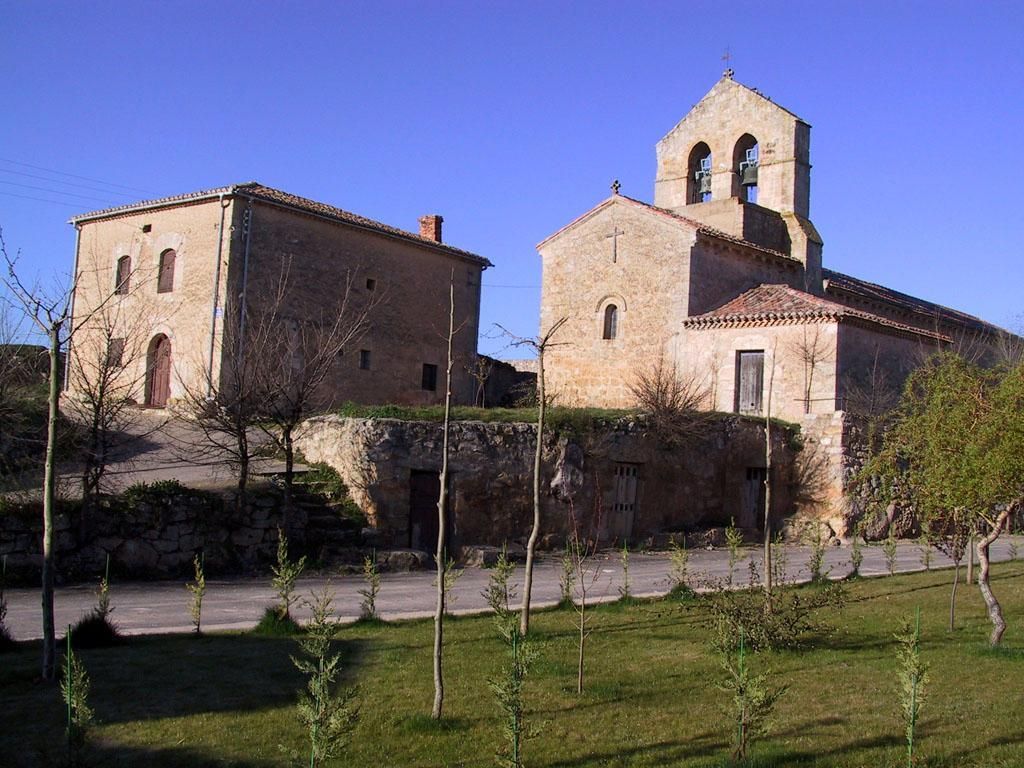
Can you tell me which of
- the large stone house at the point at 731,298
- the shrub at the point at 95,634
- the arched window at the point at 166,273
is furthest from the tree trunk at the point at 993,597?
the arched window at the point at 166,273

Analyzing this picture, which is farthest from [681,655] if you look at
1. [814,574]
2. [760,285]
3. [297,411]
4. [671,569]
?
[760,285]

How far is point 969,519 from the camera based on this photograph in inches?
415

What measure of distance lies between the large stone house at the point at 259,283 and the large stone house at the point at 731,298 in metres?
3.80

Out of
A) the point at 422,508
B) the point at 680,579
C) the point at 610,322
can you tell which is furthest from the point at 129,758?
the point at 610,322

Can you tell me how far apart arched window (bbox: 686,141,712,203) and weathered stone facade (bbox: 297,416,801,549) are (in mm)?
9265

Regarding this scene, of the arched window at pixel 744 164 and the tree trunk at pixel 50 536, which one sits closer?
the tree trunk at pixel 50 536

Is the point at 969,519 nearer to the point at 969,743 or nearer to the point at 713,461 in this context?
the point at 969,743

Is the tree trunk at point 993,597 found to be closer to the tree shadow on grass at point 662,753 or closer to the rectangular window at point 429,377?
the tree shadow on grass at point 662,753

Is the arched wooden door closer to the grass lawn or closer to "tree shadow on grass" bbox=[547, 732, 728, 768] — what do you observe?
the grass lawn

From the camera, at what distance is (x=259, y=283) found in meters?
24.7

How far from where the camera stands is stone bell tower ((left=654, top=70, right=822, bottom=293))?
2823cm

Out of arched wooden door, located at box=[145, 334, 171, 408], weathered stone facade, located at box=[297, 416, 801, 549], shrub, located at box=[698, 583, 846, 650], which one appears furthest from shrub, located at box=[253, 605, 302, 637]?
arched wooden door, located at box=[145, 334, 171, 408]

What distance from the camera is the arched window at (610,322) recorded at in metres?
27.6

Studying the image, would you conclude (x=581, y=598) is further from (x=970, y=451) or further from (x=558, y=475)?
(x=558, y=475)
